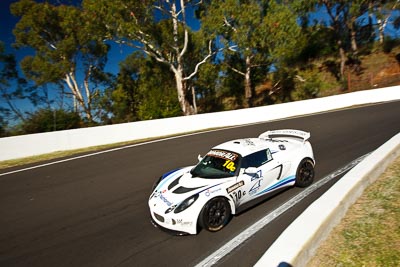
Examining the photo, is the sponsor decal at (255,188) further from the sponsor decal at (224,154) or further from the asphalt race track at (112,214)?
the sponsor decal at (224,154)

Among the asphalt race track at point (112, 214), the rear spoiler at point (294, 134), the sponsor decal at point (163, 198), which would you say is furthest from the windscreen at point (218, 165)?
the rear spoiler at point (294, 134)

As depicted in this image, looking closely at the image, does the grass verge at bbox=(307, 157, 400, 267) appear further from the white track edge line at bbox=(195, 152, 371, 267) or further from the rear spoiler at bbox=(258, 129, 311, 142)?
the rear spoiler at bbox=(258, 129, 311, 142)

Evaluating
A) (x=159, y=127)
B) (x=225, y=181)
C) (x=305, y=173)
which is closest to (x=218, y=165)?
(x=225, y=181)

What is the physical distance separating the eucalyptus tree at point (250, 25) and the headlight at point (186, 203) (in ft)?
85.0

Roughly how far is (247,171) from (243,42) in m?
26.1

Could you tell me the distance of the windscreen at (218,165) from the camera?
5352 mm

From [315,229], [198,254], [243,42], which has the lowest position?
[198,254]

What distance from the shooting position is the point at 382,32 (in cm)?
4538

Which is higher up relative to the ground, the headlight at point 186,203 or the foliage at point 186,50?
the foliage at point 186,50

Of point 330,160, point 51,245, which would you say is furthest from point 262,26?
point 51,245

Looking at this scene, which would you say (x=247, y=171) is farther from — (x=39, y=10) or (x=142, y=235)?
(x=39, y=10)

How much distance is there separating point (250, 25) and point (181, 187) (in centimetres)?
2808

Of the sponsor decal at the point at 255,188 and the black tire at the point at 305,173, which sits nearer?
the sponsor decal at the point at 255,188

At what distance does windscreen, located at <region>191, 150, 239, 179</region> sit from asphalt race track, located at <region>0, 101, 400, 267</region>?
0.91 metres
